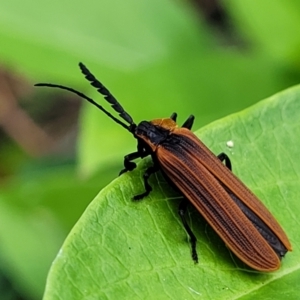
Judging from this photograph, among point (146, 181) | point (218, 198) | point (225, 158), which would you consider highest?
point (146, 181)

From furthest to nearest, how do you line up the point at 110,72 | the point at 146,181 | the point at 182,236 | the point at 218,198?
the point at 110,72 → the point at 218,198 → the point at 146,181 → the point at 182,236

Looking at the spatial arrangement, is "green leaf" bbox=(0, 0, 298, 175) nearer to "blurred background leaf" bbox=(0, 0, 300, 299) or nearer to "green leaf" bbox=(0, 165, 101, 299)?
"blurred background leaf" bbox=(0, 0, 300, 299)

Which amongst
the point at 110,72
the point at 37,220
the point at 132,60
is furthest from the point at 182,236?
the point at 132,60

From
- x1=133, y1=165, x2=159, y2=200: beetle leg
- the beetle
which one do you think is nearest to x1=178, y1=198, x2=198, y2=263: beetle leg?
the beetle

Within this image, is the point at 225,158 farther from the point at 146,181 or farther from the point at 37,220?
the point at 37,220

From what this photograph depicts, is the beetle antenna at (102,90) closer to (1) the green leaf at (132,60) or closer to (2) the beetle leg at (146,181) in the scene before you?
(2) the beetle leg at (146,181)

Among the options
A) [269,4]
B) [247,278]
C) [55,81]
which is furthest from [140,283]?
[55,81]

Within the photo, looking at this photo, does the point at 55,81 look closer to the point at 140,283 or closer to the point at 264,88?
the point at 264,88
